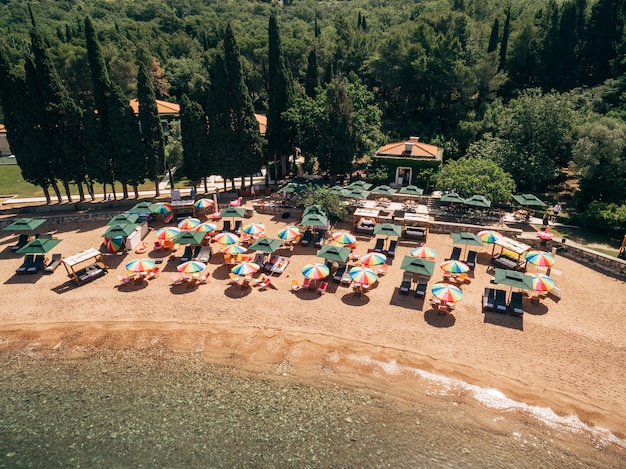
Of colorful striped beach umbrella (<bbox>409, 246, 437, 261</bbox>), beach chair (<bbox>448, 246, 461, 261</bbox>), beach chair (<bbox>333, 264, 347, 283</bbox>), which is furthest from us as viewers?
beach chair (<bbox>448, 246, 461, 261</bbox>)

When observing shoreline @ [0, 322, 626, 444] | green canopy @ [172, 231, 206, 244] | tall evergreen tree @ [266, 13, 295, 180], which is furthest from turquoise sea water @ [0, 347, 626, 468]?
tall evergreen tree @ [266, 13, 295, 180]

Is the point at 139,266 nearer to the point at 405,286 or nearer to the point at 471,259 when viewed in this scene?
the point at 405,286

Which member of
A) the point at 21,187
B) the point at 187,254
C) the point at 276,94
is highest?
the point at 276,94

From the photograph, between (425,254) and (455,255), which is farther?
(455,255)

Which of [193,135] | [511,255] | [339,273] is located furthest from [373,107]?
[339,273]

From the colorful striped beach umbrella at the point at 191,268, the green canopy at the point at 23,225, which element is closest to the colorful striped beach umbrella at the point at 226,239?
the colorful striped beach umbrella at the point at 191,268

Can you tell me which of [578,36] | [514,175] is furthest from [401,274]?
[578,36]

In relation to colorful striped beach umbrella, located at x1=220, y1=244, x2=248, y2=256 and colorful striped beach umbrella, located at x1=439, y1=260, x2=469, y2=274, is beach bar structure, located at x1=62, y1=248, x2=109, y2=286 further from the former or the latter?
colorful striped beach umbrella, located at x1=439, y1=260, x2=469, y2=274
